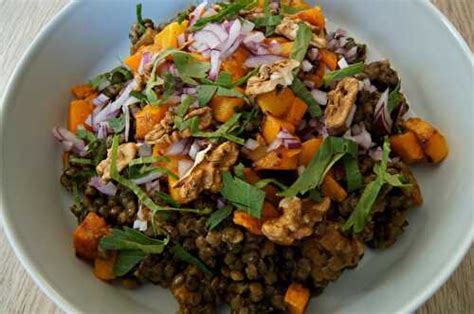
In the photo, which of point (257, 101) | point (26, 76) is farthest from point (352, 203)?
point (26, 76)

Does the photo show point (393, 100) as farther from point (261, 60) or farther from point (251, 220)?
point (251, 220)

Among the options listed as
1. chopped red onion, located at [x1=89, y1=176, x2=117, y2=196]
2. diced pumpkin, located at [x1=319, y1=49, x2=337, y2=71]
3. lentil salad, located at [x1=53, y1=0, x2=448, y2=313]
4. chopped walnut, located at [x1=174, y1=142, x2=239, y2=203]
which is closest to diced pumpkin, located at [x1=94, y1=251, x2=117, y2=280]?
lentil salad, located at [x1=53, y1=0, x2=448, y2=313]

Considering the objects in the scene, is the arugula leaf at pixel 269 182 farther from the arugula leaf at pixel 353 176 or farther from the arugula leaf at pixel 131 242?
the arugula leaf at pixel 131 242

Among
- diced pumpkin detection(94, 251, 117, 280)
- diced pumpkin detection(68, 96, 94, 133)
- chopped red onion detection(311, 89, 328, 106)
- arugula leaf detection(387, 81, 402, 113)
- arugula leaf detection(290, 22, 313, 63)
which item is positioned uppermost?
arugula leaf detection(290, 22, 313, 63)

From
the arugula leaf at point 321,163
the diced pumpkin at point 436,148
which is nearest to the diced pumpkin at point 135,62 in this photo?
the arugula leaf at point 321,163

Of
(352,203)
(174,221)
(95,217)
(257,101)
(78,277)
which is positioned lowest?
(78,277)

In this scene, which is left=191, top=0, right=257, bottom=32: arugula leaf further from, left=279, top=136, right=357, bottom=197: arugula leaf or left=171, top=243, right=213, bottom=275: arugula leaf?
left=171, top=243, right=213, bottom=275: arugula leaf

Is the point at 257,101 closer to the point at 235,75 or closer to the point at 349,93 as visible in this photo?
the point at 235,75
